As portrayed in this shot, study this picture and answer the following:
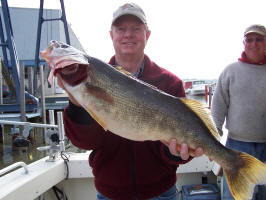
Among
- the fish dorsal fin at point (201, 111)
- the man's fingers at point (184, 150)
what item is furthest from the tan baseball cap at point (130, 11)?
the man's fingers at point (184, 150)

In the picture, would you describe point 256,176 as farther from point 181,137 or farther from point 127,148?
point 127,148

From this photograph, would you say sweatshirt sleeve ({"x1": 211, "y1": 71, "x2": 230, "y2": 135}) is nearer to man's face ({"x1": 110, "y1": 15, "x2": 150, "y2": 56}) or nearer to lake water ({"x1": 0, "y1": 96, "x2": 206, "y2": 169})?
man's face ({"x1": 110, "y1": 15, "x2": 150, "y2": 56})

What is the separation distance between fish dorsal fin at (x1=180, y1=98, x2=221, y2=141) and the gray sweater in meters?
1.48

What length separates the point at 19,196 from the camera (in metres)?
2.70

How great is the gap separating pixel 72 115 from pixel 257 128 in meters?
2.59

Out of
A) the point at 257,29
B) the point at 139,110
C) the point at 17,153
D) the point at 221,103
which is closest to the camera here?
the point at 139,110

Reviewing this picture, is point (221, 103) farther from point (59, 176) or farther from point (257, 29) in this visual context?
point (59, 176)

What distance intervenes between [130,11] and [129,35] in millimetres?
231

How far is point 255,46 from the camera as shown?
333 cm

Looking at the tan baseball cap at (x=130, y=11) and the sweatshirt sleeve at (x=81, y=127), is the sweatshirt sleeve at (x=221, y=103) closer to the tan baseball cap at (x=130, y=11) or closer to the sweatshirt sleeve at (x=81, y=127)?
the tan baseball cap at (x=130, y=11)

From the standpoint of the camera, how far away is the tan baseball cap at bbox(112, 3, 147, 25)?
2.24 metres

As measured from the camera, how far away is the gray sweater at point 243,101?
329cm

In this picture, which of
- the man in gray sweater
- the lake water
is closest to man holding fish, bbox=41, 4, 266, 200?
the man in gray sweater

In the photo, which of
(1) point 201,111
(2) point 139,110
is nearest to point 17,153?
(2) point 139,110
